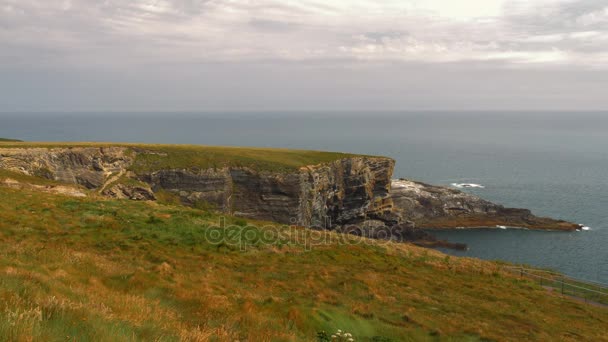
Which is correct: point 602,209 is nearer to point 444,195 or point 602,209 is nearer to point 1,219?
point 444,195

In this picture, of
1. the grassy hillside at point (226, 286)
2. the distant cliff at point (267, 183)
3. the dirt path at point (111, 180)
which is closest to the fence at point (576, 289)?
the grassy hillside at point (226, 286)

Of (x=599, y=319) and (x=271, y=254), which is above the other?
(x=271, y=254)

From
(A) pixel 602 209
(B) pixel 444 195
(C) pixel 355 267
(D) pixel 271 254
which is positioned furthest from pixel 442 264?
(A) pixel 602 209

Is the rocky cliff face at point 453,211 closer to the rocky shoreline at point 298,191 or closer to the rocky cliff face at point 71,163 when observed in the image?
the rocky shoreline at point 298,191

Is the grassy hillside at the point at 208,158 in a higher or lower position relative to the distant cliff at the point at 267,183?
higher

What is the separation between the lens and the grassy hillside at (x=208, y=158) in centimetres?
6412

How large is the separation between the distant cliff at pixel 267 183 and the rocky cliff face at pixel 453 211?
240 mm

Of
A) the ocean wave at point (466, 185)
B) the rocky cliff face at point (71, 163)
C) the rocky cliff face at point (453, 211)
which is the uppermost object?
the rocky cliff face at point (71, 163)

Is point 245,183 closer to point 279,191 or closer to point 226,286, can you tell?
point 279,191

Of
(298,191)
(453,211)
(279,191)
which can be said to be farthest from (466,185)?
(279,191)

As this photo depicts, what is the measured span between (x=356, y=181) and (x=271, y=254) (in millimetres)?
60331

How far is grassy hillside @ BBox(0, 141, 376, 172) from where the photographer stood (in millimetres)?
64125

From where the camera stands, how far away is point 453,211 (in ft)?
323

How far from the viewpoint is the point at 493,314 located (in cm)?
1792
